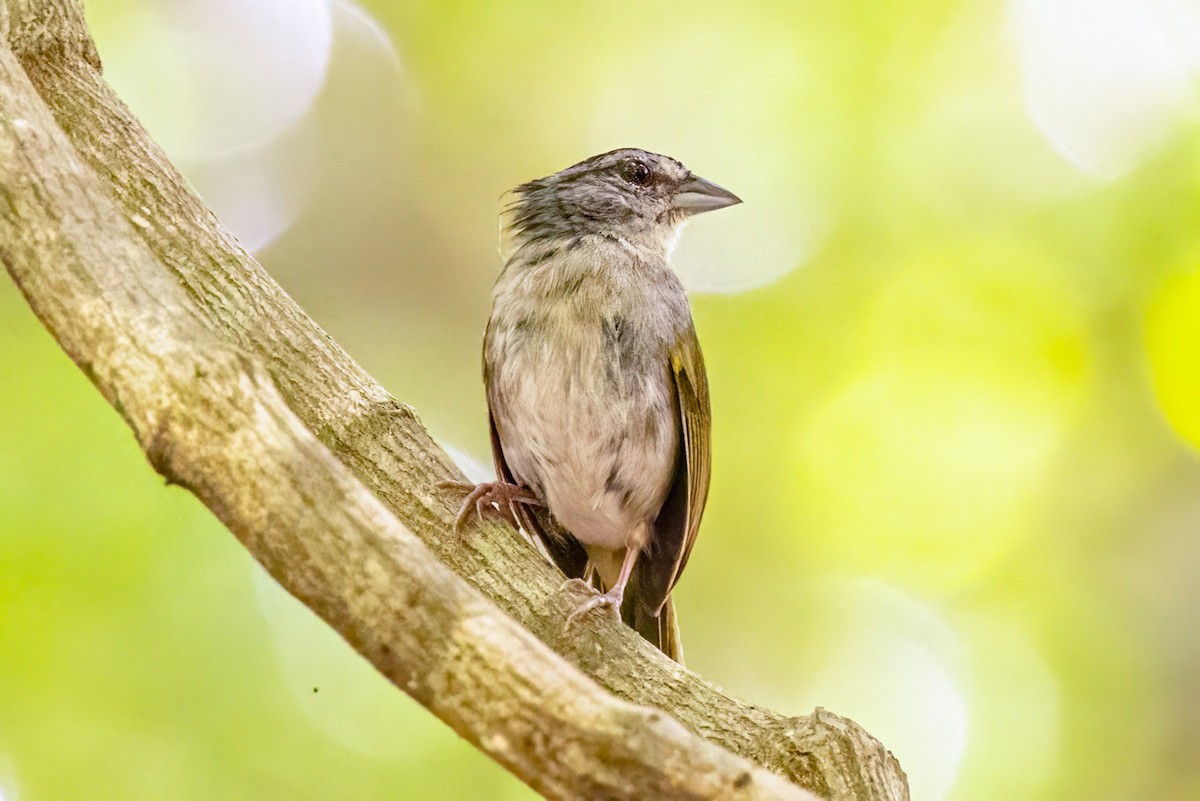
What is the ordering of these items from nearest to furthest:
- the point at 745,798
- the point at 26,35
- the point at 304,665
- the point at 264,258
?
the point at 745,798 < the point at 26,35 < the point at 304,665 < the point at 264,258

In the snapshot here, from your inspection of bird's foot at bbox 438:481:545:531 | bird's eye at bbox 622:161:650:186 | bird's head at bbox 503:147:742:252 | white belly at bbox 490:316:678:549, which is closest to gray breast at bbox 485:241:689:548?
white belly at bbox 490:316:678:549

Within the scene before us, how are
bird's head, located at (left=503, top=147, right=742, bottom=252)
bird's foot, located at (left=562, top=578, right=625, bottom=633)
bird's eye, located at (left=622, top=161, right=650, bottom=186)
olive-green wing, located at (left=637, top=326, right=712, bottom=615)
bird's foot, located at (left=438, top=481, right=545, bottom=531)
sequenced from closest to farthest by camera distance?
bird's foot, located at (left=562, top=578, right=625, bottom=633) → bird's foot, located at (left=438, top=481, right=545, bottom=531) → olive-green wing, located at (left=637, top=326, right=712, bottom=615) → bird's head, located at (left=503, top=147, right=742, bottom=252) → bird's eye, located at (left=622, top=161, right=650, bottom=186)

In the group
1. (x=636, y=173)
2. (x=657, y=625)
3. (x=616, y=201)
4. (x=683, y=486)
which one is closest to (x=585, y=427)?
(x=683, y=486)

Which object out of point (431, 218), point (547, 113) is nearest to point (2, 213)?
point (431, 218)

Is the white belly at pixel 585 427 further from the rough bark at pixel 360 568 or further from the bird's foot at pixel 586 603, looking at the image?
the rough bark at pixel 360 568

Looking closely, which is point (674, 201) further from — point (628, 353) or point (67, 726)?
point (67, 726)

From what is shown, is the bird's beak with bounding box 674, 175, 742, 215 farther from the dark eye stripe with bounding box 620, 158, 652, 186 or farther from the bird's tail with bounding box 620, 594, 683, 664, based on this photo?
the bird's tail with bounding box 620, 594, 683, 664

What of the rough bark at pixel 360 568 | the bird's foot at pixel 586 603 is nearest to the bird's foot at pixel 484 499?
the rough bark at pixel 360 568
